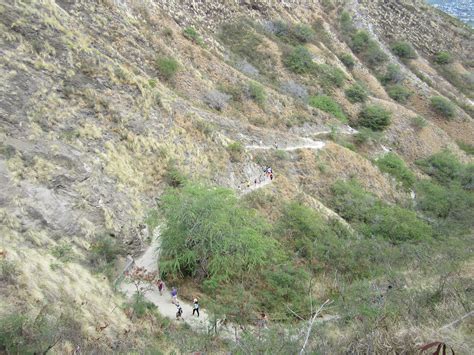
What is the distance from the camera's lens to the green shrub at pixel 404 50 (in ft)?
212

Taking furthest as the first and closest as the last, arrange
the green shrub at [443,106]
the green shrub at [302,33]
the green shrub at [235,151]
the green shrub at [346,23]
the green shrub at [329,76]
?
1. the green shrub at [346,23]
2. the green shrub at [443,106]
3. the green shrub at [302,33]
4. the green shrub at [329,76]
5. the green shrub at [235,151]

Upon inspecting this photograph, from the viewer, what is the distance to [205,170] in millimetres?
25094

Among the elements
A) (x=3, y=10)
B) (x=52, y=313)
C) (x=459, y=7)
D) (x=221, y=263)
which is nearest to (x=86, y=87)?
(x=3, y=10)

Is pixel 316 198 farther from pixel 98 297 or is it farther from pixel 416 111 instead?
pixel 416 111

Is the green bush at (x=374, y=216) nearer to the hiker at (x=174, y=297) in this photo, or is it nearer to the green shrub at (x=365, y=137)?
the green shrub at (x=365, y=137)

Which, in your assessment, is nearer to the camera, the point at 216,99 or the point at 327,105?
the point at 216,99

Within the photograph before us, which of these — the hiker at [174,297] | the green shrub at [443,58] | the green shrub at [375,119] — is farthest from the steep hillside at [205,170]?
the green shrub at [443,58]

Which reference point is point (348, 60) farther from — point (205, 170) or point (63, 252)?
point (63, 252)

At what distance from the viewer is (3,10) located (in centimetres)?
2136

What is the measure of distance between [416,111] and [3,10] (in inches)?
1968

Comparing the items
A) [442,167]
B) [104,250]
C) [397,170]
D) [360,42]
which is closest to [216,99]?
[397,170]

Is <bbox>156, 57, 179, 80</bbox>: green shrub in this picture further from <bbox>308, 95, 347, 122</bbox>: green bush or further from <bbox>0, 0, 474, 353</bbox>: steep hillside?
<bbox>308, 95, 347, 122</bbox>: green bush

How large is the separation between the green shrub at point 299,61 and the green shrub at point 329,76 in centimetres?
121

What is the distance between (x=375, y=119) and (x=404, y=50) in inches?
980
